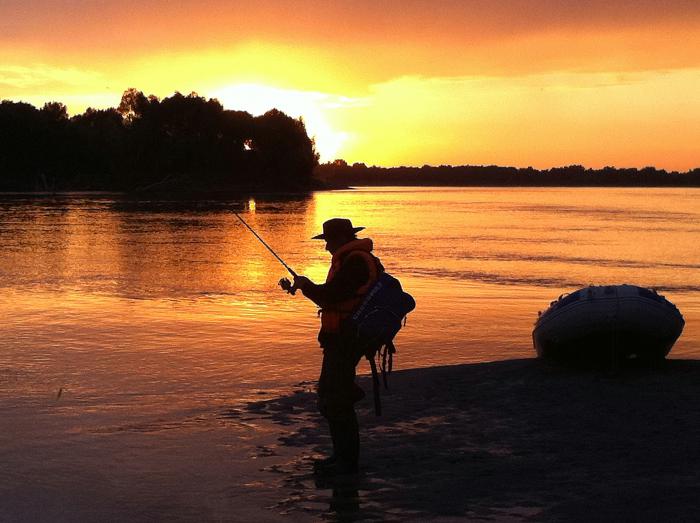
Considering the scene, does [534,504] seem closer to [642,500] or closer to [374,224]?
[642,500]

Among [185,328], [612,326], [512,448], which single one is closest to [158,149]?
[185,328]

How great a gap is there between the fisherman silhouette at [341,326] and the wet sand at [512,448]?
12.2 inches

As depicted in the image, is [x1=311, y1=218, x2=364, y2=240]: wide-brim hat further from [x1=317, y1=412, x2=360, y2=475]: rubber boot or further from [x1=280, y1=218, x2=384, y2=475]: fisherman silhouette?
[x1=317, y1=412, x2=360, y2=475]: rubber boot

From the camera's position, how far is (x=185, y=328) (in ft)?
49.7

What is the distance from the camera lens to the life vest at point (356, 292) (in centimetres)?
708

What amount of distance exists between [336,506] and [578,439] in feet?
8.71

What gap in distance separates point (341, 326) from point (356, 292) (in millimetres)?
297

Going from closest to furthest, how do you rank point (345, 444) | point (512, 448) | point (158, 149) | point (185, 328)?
point (345, 444)
point (512, 448)
point (185, 328)
point (158, 149)

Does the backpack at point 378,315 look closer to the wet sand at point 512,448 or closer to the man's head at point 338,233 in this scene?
the man's head at point 338,233

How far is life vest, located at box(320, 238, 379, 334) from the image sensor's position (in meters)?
7.08

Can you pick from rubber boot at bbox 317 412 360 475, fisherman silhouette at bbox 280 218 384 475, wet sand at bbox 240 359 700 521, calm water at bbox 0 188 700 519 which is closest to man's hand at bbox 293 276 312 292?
fisherman silhouette at bbox 280 218 384 475

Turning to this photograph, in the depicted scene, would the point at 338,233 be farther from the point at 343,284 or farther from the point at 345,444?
the point at 345,444

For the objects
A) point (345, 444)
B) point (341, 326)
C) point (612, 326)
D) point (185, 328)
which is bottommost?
point (185, 328)

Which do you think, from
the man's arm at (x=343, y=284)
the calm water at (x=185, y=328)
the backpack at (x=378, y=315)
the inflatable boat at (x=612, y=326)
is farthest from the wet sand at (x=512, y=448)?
the man's arm at (x=343, y=284)
